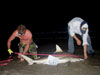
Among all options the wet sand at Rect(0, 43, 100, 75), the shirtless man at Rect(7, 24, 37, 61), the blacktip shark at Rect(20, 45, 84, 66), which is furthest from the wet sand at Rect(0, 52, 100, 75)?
the shirtless man at Rect(7, 24, 37, 61)

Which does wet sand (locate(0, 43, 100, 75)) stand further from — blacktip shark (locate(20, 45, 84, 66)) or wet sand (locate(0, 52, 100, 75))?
blacktip shark (locate(20, 45, 84, 66))

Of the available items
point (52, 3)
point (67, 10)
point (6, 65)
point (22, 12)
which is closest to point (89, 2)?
point (67, 10)

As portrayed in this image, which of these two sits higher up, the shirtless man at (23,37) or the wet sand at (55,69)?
the shirtless man at (23,37)

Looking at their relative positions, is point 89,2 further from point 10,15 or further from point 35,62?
point 35,62

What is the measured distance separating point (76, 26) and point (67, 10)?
22.2 meters

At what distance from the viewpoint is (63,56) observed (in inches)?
216

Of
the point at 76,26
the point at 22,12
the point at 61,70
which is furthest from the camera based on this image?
the point at 22,12

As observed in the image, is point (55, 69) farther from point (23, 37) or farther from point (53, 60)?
point (23, 37)

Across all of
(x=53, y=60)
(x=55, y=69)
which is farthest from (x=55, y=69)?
(x=53, y=60)

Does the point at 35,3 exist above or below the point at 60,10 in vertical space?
above

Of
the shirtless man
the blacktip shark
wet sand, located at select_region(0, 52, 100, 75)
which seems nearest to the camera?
wet sand, located at select_region(0, 52, 100, 75)

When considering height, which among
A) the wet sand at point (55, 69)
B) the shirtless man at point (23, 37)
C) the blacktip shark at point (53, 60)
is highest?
the shirtless man at point (23, 37)

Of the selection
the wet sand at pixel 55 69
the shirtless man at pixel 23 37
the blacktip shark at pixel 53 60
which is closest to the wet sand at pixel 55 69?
the wet sand at pixel 55 69

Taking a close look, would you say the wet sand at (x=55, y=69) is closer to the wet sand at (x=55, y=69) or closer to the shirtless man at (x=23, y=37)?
the wet sand at (x=55, y=69)
